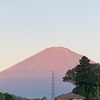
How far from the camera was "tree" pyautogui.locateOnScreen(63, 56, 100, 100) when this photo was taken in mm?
125919

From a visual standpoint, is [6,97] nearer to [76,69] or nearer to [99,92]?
[99,92]

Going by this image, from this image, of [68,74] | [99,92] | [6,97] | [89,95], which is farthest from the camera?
[68,74]

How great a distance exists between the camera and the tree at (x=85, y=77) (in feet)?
413

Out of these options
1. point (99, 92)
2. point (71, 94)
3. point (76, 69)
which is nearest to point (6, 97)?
point (99, 92)

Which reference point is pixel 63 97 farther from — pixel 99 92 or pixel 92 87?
pixel 99 92

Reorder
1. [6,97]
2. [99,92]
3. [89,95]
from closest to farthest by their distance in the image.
Result: 1. [6,97]
2. [99,92]
3. [89,95]

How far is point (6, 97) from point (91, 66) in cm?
4913

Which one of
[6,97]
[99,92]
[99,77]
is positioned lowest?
[6,97]

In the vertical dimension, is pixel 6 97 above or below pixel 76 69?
below

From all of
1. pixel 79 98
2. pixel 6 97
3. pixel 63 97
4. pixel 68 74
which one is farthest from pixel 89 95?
pixel 6 97

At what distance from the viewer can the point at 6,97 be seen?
8825 centimetres

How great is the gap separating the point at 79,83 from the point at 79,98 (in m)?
10.6

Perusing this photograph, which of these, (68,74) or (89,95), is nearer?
(89,95)

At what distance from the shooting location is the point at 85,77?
129375 millimetres
